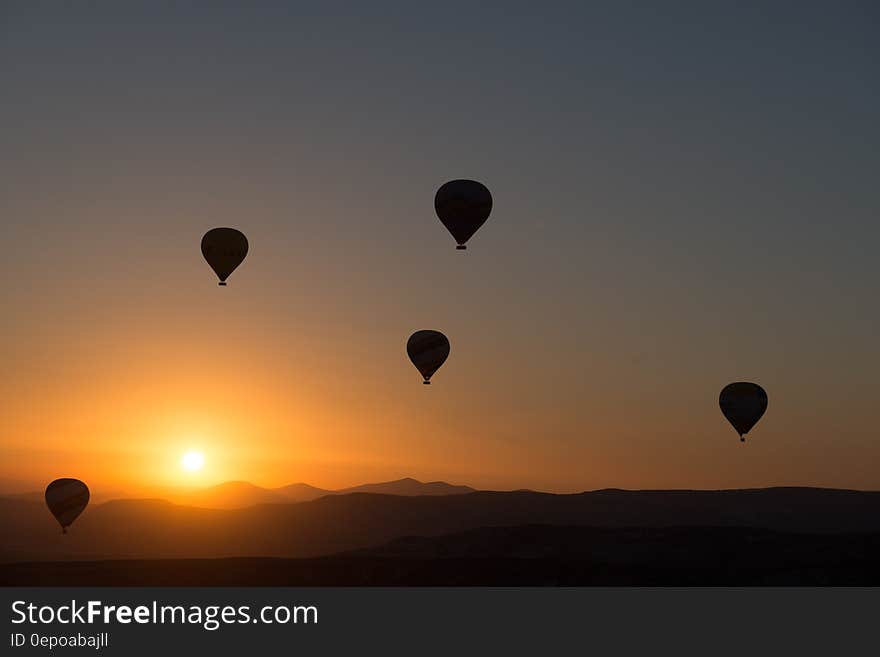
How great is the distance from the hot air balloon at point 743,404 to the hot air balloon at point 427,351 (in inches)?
585

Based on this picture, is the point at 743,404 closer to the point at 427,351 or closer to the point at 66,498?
the point at 427,351

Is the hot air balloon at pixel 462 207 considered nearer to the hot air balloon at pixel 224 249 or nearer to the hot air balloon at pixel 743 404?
the hot air balloon at pixel 224 249

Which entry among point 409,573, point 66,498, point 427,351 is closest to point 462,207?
point 427,351

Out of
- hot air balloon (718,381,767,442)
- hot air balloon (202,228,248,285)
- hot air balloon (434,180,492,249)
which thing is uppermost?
hot air balloon (202,228,248,285)

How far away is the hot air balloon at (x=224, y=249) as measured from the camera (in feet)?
216

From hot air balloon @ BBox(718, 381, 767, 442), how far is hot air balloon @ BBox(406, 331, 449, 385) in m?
14.9

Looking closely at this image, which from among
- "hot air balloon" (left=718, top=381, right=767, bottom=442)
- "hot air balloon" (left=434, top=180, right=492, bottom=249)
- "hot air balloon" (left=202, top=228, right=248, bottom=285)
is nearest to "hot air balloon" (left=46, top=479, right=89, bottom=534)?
"hot air balloon" (left=202, top=228, right=248, bottom=285)

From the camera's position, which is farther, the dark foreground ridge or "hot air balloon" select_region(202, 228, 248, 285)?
the dark foreground ridge

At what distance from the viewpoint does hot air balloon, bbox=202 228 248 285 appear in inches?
2586

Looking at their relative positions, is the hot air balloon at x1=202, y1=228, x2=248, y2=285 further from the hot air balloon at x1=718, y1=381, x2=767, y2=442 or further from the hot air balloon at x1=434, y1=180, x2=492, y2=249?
the hot air balloon at x1=718, y1=381, x2=767, y2=442

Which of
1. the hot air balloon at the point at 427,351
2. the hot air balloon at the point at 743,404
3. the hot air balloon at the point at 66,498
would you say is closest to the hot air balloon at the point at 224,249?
the hot air balloon at the point at 427,351
